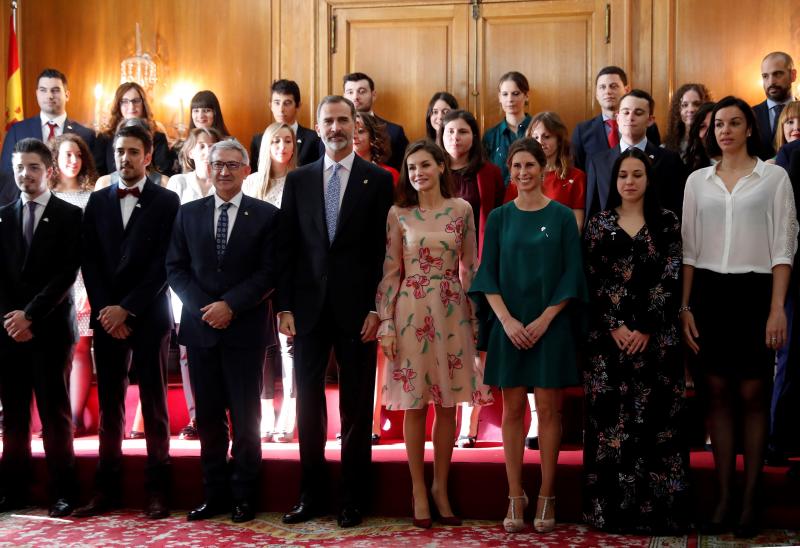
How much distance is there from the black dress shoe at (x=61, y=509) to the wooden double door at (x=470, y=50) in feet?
12.9

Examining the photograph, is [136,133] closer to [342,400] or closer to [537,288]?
[342,400]

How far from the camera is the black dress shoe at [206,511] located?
13.6ft

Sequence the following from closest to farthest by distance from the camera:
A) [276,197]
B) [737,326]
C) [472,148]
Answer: [737,326] → [472,148] → [276,197]

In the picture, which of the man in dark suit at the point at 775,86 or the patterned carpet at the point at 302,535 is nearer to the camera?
the patterned carpet at the point at 302,535

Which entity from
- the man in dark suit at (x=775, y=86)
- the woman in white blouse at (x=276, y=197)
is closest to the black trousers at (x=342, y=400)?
the woman in white blouse at (x=276, y=197)

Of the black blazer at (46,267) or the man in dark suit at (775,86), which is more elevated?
the man in dark suit at (775,86)

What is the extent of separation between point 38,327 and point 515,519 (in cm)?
220

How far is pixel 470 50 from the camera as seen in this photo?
7.21 meters

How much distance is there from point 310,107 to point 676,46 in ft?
8.74

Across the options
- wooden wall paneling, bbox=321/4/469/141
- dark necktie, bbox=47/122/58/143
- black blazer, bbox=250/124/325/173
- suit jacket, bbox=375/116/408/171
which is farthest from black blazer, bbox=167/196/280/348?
wooden wall paneling, bbox=321/4/469/141

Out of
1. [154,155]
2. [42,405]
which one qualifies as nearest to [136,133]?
[42,405]

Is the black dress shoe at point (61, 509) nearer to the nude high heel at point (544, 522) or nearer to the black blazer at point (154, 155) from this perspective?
the nude high heel at point (544, 522)

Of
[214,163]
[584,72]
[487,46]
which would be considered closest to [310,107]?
[487,46]

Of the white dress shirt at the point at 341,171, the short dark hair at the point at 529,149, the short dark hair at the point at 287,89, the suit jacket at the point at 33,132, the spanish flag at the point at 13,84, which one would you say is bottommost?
the white dress shirt at the point at 341,171
